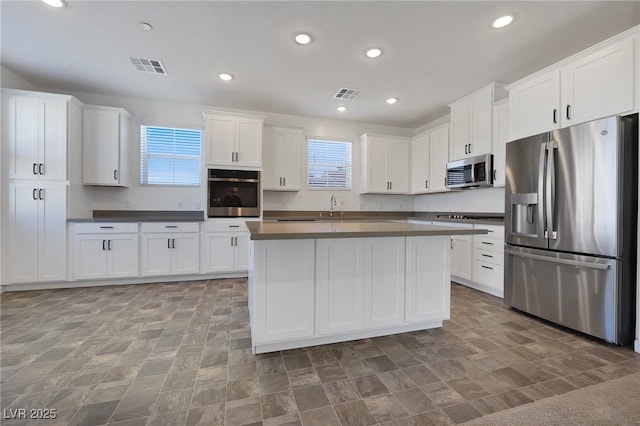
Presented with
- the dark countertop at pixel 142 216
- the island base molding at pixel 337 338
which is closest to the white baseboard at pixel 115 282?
the dark countertop at pixel 142 216

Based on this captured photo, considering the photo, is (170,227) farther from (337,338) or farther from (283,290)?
(337,338)

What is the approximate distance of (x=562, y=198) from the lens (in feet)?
8.24

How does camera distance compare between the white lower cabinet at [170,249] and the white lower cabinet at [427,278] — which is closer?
the white lower cabinet at [427,278]

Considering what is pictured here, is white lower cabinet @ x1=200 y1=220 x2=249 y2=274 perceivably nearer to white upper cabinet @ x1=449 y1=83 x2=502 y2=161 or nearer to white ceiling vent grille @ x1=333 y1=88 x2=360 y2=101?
white ceiling vent grille @ x1=333 y1=88 x2=360 y2=101

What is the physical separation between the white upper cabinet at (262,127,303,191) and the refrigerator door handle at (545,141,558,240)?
3566 millimetres

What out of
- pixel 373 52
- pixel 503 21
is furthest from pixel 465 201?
pixel 373 52

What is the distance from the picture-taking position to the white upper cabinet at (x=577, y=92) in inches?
87.0

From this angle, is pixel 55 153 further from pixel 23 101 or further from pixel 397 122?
pixel 397 122

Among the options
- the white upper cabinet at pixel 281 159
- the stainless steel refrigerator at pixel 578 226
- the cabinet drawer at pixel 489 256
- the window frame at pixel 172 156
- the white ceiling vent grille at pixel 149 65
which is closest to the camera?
the stainless steel refrigerator at pixel 578 226

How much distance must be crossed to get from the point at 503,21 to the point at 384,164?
306 centimetres

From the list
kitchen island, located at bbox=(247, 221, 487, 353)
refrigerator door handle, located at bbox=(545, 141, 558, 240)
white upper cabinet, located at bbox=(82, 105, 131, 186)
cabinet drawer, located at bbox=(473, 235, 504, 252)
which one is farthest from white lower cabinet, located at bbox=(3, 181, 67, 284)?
refrigerator door handle, located at bbox=(545, 141, 558, 240)

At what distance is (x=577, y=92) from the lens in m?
2.51

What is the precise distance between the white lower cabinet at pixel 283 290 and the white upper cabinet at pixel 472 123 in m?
3.24

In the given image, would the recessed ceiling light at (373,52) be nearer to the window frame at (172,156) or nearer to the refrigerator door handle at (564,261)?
the refrigerator door handle at (564,261)
